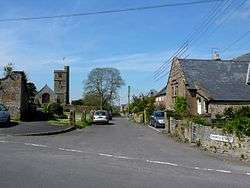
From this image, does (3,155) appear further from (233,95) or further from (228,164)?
(233,95)

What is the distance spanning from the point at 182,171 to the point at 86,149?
731cm

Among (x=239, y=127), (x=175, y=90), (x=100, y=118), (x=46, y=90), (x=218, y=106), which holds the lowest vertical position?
(x=239, y=127)

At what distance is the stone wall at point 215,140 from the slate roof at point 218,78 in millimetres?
18565

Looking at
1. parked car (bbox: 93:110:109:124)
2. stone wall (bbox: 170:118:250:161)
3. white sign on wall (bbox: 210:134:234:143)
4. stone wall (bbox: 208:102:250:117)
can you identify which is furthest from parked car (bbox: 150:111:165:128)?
white sign on wall (bbox: 210:134:234:143)

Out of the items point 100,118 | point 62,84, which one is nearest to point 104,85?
point 62,84

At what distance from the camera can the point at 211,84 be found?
49.0 meters

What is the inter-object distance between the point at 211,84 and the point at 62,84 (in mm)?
67085

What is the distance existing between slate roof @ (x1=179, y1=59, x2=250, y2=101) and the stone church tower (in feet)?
204

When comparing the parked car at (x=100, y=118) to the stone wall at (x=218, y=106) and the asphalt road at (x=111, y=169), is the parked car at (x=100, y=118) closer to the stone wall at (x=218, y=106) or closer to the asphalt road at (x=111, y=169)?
the stone wall at (x=218, y=106)

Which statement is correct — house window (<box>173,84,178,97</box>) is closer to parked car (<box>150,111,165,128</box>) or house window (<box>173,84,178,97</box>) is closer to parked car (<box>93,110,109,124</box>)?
parked car (<box>150,111,165,128</box>)

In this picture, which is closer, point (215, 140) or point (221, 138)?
point (221, 138)

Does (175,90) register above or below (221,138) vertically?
above

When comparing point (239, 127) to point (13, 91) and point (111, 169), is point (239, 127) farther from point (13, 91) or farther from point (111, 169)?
point (13, 91)

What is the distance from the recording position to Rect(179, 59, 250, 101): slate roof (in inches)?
1873
